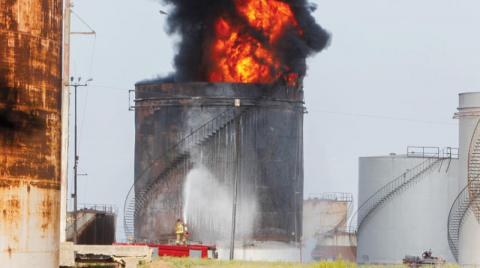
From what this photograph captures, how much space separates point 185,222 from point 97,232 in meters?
10.2

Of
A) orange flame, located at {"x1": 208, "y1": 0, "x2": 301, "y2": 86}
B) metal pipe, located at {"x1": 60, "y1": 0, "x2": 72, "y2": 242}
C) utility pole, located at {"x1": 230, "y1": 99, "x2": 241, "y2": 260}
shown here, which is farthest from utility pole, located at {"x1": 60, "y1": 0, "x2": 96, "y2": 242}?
orange flame, located at {"x1": 208, "y1": 0, "x2": 301, "y2": 86}

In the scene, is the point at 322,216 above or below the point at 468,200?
below

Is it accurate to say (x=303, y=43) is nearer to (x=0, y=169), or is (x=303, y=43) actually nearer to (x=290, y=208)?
(x=290, y=208)

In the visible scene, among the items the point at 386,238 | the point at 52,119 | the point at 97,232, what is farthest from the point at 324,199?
the point at 52,119

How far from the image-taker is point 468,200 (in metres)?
74.0

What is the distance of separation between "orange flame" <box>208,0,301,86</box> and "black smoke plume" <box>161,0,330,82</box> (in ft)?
1.46

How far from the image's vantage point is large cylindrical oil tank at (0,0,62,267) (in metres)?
37.1

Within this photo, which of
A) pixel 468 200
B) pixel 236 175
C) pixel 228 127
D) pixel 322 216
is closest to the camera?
pixel 236 175

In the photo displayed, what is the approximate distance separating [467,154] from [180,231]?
1711 centimetres

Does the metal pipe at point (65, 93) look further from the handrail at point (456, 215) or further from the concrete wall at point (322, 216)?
the concrete wall at point (322, 216)

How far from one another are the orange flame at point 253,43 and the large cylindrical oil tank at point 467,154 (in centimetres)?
975

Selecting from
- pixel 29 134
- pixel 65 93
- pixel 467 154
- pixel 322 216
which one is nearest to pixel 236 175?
pixel 467 154

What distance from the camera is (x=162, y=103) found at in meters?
72.9

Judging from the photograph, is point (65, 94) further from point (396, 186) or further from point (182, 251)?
point (396, 186)
